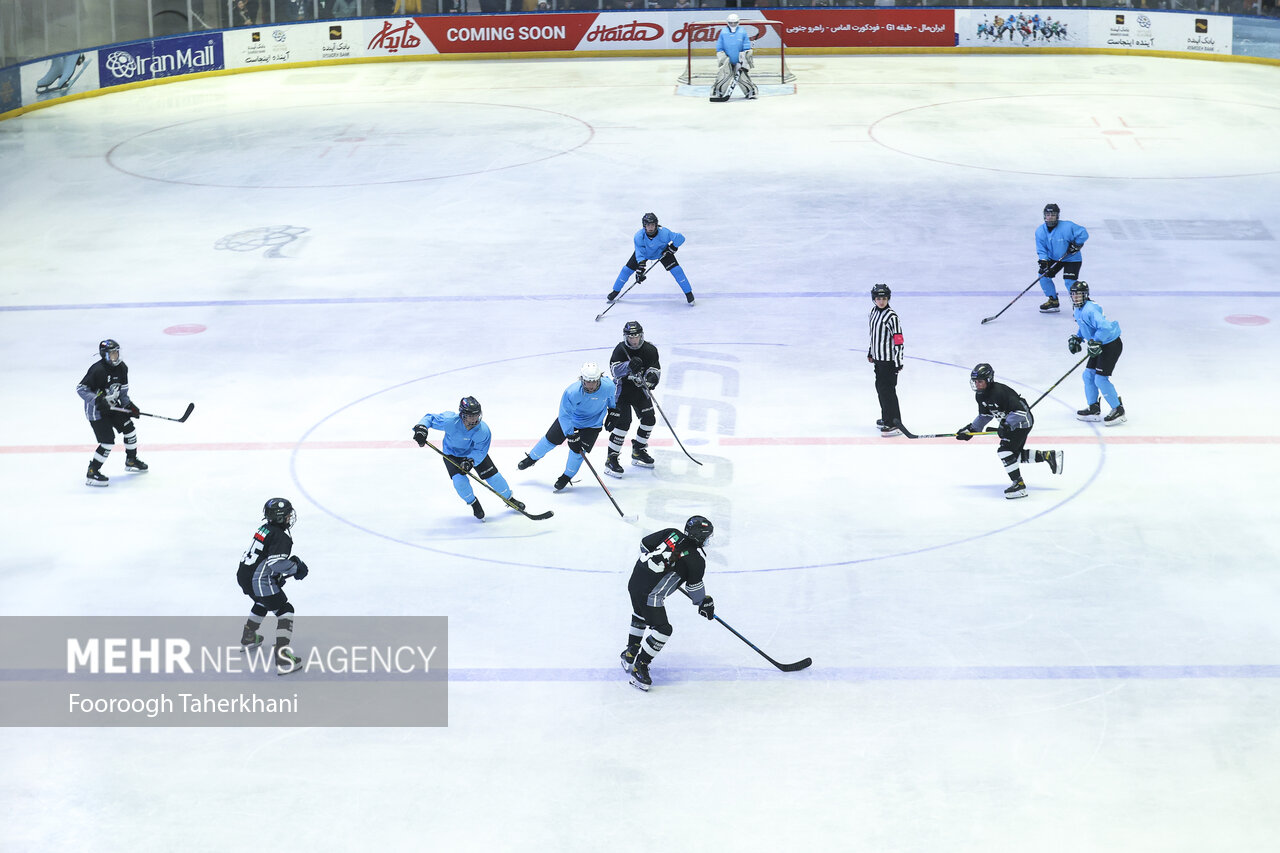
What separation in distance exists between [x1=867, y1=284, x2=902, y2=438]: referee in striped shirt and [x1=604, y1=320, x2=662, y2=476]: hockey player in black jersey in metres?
2.06

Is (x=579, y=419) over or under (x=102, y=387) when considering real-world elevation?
under

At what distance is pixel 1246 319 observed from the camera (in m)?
16.1

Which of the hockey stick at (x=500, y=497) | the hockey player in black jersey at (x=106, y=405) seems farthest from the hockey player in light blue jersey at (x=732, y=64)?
the hockey stick at (x=500, y=497)

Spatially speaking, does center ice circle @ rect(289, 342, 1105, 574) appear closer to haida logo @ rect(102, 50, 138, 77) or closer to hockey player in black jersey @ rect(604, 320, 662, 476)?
hockey player in black jersey @ rect(604, 320, 662, 476)

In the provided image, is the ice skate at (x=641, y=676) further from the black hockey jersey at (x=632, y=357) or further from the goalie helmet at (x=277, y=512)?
the black hockey jersey at (x=632, y=357)

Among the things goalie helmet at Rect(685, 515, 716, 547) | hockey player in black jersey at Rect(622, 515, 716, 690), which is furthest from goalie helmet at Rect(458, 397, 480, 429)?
goalie helmet at Rect(685, 515, 716, 547)

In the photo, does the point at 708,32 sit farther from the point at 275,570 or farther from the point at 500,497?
the point at 275,570

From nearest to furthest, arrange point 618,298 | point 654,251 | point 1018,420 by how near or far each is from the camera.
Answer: point 1018,420 < point 654,251 < point 618,298

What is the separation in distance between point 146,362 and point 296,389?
81.4 inches

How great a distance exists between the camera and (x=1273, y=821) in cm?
762

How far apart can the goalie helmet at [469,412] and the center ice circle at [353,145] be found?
41.9ft

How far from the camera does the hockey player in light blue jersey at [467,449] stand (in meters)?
11.2

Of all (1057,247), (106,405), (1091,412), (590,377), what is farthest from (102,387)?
(1057,247)

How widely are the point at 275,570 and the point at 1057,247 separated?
10.5m
